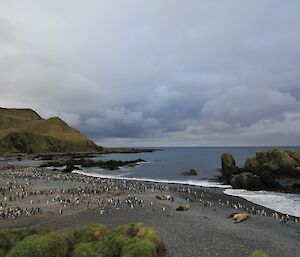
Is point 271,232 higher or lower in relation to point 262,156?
lower

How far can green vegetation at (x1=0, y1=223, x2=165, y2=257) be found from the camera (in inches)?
→ 672

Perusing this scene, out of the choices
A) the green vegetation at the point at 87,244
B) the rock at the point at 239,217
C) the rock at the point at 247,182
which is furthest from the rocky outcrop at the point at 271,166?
the green vegetation at the point at 87,244

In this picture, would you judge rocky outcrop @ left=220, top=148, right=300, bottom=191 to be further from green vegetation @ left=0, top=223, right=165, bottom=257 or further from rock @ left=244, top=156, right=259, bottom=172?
green vegetation @ left=0, top=223, right=165, bottom=257

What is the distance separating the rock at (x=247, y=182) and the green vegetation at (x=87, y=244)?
40250 mm

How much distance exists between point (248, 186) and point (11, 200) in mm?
35874

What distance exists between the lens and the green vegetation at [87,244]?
1708cm

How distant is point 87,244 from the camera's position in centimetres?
1831

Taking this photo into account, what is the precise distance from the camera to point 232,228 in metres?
26.3

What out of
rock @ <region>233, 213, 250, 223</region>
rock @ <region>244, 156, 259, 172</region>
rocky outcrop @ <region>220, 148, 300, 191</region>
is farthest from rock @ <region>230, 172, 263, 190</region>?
rock @ <region>233, 213, 250, 223</region>

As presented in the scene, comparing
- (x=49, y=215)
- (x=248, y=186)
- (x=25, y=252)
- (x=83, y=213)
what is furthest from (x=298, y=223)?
(x=248, y=186)

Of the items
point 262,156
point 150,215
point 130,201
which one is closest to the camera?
point 150,215

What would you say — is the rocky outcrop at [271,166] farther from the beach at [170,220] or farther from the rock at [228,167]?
the beach at [170,220]

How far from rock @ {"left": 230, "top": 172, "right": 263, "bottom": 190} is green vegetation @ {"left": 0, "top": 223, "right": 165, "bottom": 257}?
40250 mm

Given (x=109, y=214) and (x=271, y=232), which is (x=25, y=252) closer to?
(x=109, y=214)
